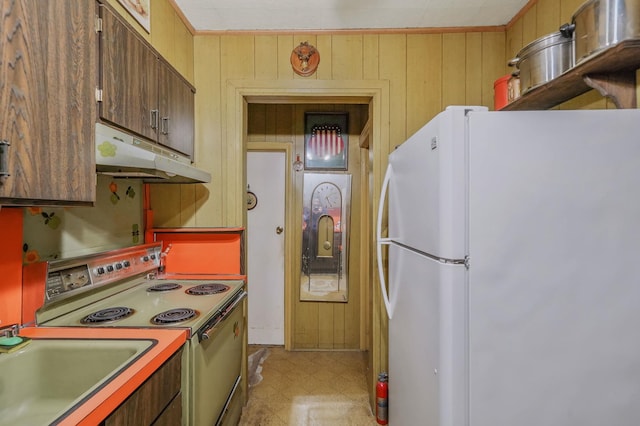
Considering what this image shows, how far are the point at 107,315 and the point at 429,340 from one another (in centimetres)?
134

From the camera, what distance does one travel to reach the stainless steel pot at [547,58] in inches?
44.1

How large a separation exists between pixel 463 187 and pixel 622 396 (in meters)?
0.84

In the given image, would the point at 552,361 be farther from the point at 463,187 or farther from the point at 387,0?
the point at 387,0

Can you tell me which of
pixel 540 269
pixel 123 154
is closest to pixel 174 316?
pixel 123 154

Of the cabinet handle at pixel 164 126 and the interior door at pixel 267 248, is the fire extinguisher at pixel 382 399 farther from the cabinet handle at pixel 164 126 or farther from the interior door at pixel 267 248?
the cabinet handle at pixel 164 126

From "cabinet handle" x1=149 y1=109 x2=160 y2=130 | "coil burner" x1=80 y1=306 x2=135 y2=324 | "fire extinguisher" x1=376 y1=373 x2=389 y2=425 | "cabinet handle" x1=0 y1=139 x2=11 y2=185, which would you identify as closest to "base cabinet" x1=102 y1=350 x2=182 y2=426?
"coil burner" x1=80 y1=306 x2=135 y2=324

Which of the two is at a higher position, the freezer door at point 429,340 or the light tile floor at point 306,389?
the freezer door at point 429,340

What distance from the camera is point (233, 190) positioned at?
2111 mm

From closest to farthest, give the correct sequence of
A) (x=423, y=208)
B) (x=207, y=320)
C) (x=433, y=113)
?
(x=423, y=208) → (x=207, y=320) → (x=433, y=113)

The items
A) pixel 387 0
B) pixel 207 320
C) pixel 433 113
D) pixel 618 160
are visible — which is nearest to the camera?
pixel 618 160

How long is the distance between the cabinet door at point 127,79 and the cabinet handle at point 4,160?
445mm

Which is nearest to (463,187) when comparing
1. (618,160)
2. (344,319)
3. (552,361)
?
(618,160)

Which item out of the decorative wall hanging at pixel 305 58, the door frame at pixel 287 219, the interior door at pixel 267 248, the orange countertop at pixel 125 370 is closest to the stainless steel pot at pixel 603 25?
the decorative wall hanging at pixel 305 58

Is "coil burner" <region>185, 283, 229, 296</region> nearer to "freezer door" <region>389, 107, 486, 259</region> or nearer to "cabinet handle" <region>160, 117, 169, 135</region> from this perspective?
"cabinet handle" <region>160, 117, 169, 135</region>
